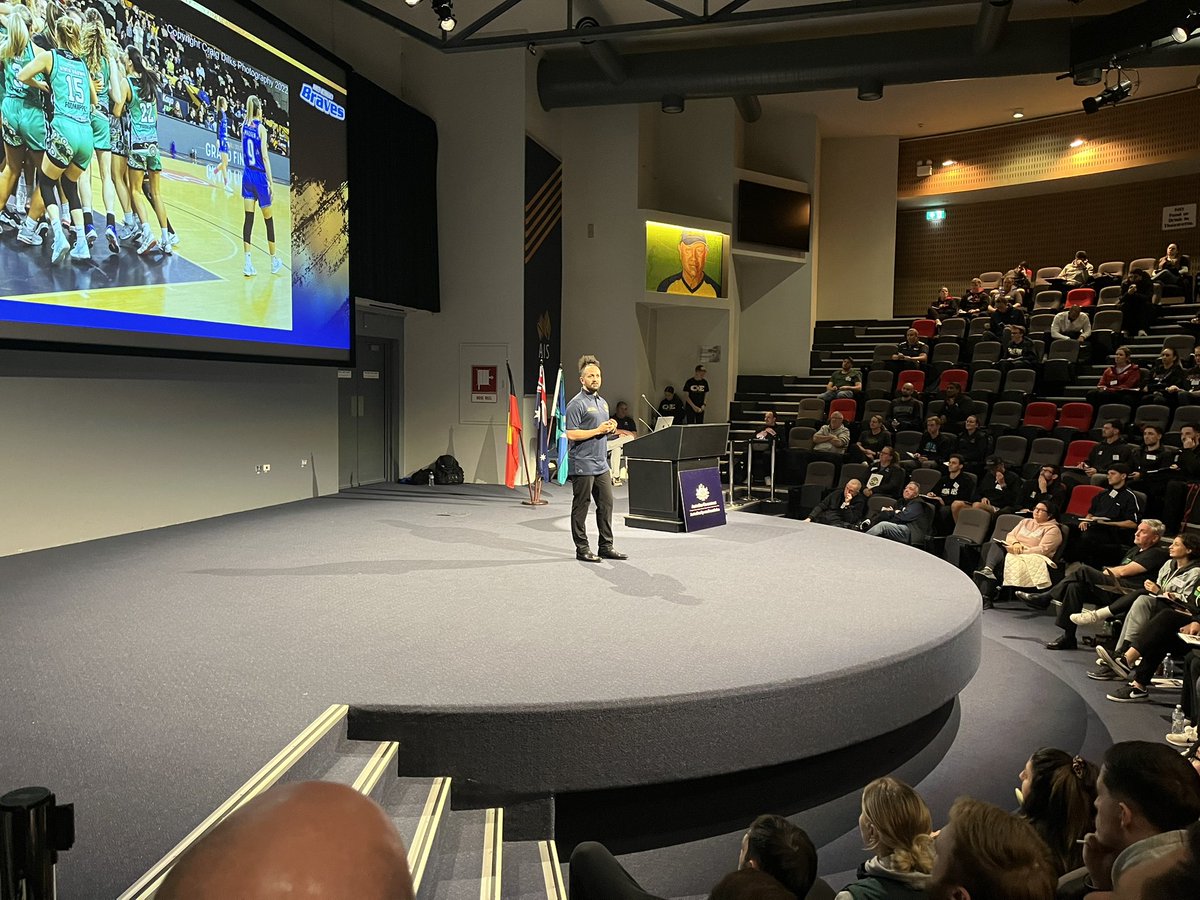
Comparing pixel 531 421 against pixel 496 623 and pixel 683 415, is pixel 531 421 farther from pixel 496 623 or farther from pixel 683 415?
pixel 496 623

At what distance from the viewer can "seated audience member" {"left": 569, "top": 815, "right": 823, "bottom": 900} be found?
2.00 m

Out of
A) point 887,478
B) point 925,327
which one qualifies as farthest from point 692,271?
point 887,478

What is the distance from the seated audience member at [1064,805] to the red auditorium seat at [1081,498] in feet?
19.0

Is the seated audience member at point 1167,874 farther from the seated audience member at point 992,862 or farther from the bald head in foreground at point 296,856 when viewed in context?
the bald head in foreground at point 296,856

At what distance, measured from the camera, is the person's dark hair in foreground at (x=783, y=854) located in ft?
6.56

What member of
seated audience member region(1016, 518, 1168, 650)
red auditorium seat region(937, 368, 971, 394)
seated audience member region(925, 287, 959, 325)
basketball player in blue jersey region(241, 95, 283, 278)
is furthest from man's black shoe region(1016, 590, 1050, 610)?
seated audience member region(925, 287, 959, 325)

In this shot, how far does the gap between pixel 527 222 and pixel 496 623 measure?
7471 millimetres

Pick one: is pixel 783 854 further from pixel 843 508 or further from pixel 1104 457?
pixel 1104 457

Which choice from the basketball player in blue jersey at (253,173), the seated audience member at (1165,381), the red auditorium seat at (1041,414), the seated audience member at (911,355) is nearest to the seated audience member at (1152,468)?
the seated audience member at (1165,381)

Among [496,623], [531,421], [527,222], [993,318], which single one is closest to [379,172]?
[527,222]

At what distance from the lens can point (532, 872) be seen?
2.77 metres

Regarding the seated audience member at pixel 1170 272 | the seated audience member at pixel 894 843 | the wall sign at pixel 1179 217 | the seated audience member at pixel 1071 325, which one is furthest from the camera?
the wall sign at pixel 1179 217

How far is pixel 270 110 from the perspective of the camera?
7.12 meters

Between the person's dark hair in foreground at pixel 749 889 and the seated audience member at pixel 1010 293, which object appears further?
the seated audience member at pixel 1010 293
